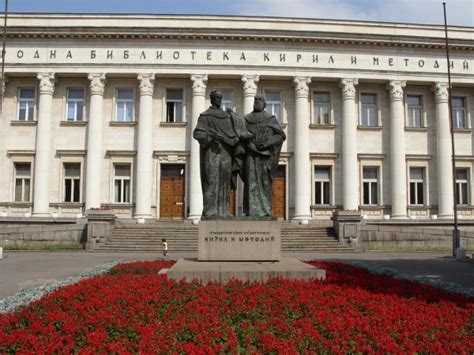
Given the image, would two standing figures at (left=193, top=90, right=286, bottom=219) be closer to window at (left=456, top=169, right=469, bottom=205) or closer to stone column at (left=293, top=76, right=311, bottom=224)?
stone column at (left=293, top=76, right=311, bottom=224)

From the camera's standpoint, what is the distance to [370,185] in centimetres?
3641

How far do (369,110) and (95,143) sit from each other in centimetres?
1972

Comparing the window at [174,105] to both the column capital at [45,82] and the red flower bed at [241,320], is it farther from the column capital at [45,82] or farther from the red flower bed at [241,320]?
the red flower bed at [241,320]

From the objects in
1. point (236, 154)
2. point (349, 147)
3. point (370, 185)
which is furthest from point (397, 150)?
point (236, 154)

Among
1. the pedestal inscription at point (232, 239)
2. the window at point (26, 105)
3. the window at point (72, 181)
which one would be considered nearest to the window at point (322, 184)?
the window at point (72, 181)

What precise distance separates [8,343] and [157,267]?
8670 millimetres

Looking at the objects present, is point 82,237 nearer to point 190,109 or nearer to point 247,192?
point 190,109

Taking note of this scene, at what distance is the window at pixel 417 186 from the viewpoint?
36.7 metres

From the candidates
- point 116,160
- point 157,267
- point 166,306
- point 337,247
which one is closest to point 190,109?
point 116,160

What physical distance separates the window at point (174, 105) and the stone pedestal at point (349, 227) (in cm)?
1388

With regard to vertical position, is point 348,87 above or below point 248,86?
above

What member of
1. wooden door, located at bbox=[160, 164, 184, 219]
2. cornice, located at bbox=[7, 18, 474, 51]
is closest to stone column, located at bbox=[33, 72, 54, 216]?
cornice, located at bbox=[7, 18, 474, 51]

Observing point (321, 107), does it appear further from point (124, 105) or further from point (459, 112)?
point (124, 105)

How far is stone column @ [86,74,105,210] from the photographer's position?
33875mm
